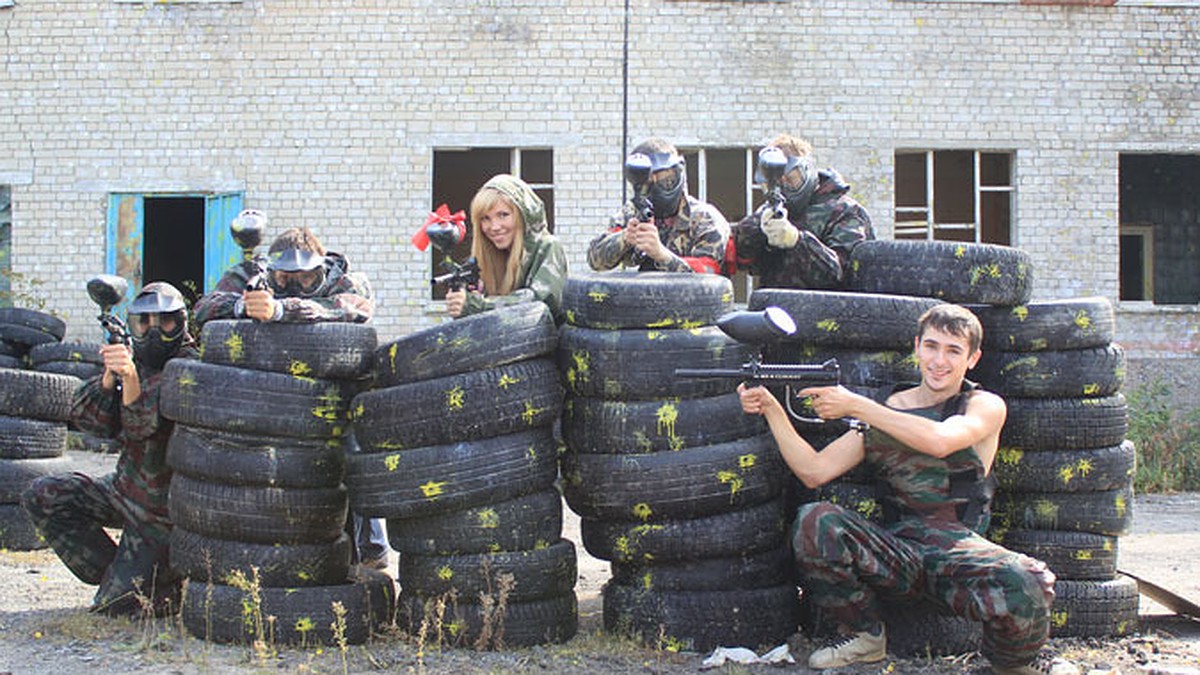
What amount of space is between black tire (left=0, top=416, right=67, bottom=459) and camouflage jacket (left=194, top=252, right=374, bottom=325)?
2390 mm

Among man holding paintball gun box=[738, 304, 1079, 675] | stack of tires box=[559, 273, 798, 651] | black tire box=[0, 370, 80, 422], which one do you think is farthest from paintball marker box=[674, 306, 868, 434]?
black tire box=[0, 370, 80, 422]

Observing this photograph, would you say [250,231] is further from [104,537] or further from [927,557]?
[927,557]


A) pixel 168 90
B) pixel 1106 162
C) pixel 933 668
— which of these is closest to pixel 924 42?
pixel 1106 162

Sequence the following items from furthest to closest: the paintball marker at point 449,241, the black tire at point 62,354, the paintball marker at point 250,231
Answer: the black tire at point 62,354
the paintball marker at point 250,231
the paintball marker at point 449,241

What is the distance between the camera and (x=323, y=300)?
6039mm

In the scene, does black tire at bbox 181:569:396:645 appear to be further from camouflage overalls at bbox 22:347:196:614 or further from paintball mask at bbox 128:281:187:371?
paintball mask at bbox 128:281:187:371

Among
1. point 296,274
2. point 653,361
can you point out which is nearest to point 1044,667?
point 653,361

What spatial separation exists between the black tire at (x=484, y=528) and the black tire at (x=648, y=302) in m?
0.82

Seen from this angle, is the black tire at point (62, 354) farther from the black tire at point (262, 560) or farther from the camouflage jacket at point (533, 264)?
the camouflage jacket at point (533, 264)

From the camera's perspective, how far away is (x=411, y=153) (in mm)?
14086

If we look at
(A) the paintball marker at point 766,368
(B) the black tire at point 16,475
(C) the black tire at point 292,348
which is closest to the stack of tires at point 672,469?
(A) the paintball marker at point 766,368

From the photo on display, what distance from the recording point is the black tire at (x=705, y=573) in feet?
17.8

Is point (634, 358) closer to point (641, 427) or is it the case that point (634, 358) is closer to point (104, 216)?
A: point (641, 427)

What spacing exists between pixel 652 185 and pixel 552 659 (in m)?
2.51
